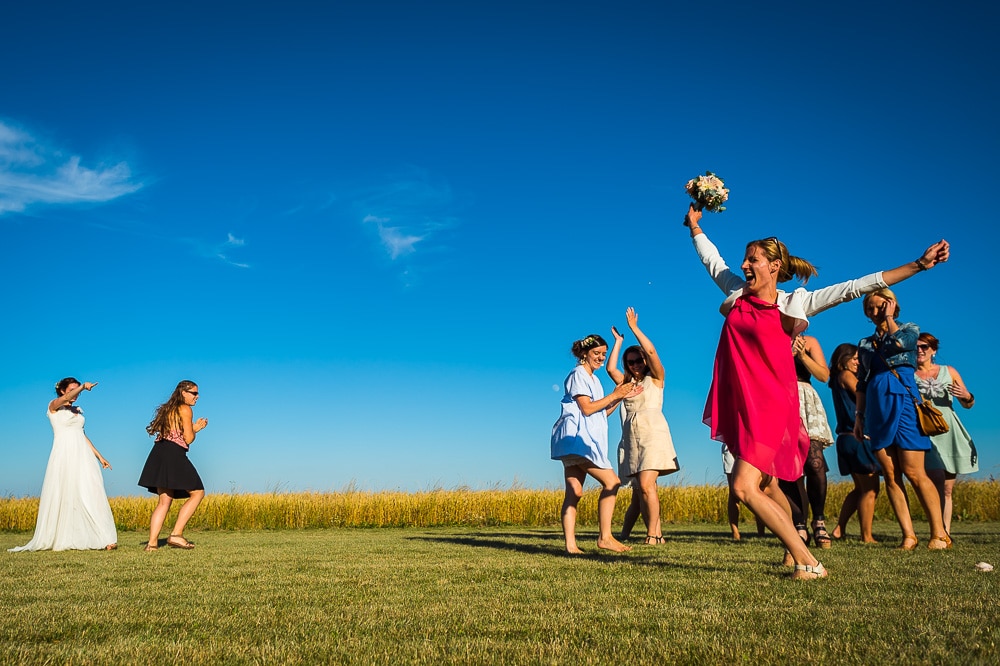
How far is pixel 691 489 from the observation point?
1633 centimetres

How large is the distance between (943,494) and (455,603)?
23.3 feet

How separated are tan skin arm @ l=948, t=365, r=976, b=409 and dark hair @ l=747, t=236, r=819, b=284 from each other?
4631mm

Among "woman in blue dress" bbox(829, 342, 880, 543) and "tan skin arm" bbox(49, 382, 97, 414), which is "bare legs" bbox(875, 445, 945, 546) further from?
"tan skin arm" bbox(49, 382, 97, 414)

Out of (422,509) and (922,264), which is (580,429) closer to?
(922,264)

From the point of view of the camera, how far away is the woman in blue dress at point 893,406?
23.0 feet

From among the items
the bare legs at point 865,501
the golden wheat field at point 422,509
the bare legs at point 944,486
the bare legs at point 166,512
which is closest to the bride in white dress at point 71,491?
the bare legs at point 166,512

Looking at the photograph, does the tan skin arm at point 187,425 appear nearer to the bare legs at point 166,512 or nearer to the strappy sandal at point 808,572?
the bare legs at point 166,512

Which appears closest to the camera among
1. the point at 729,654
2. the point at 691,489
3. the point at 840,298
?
the point at 729,654

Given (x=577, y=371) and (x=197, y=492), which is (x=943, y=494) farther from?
(x=197, y=492)

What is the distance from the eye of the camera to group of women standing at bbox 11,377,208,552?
938 cm

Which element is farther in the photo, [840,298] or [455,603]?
[840,298]

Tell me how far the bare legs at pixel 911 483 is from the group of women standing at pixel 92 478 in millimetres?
7910

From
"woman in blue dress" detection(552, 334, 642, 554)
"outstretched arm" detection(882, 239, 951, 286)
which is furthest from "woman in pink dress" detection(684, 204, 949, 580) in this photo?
"woman in blue dress" detection(552, 334, 642, 554)

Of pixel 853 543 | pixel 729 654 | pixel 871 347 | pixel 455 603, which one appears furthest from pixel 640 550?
pixel 729 654
